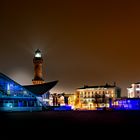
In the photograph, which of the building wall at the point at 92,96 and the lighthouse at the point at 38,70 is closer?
the lighthouse at the point at 38,70

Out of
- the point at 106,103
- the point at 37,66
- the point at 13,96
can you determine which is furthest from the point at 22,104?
the point at 106,103

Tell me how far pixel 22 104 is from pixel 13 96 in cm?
545

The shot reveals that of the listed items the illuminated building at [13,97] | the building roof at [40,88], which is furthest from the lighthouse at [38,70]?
the illuminated building at [13,97]

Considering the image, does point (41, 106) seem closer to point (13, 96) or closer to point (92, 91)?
point (13, 96)

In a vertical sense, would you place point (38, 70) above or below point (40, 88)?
above

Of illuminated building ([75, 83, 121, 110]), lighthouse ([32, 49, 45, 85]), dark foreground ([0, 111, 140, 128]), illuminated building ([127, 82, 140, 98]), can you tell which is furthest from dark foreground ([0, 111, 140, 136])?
illuminated building ([127, 82, 140, 98])

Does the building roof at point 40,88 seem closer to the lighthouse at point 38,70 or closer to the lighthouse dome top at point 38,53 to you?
the lighthouse at point 38,70

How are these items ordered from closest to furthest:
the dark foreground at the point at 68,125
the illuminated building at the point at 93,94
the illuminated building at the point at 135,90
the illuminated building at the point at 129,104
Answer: the dark foreground at the point at 68,125
the illuminated building at the point at 129,104
the illuminated building at the point at 135,90
the illuminated building at the point at 93,94

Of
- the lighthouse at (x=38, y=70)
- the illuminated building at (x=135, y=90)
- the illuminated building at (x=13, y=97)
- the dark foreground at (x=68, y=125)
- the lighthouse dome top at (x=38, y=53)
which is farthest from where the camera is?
the illuminated building at (x=135, y=90)

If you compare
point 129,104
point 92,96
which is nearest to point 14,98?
point 129,104

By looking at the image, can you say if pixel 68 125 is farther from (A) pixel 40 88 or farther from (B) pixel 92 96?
(B) pixel 92 96

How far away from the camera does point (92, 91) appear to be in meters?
195

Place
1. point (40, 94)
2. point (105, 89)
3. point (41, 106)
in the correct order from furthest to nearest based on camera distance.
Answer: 1. point (105, 89)
2. point (40, 94)
3. point (41, 106)

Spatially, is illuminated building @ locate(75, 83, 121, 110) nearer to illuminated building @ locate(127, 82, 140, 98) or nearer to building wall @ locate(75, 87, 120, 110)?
building wall @ locate(75, 87, 120, 110)
